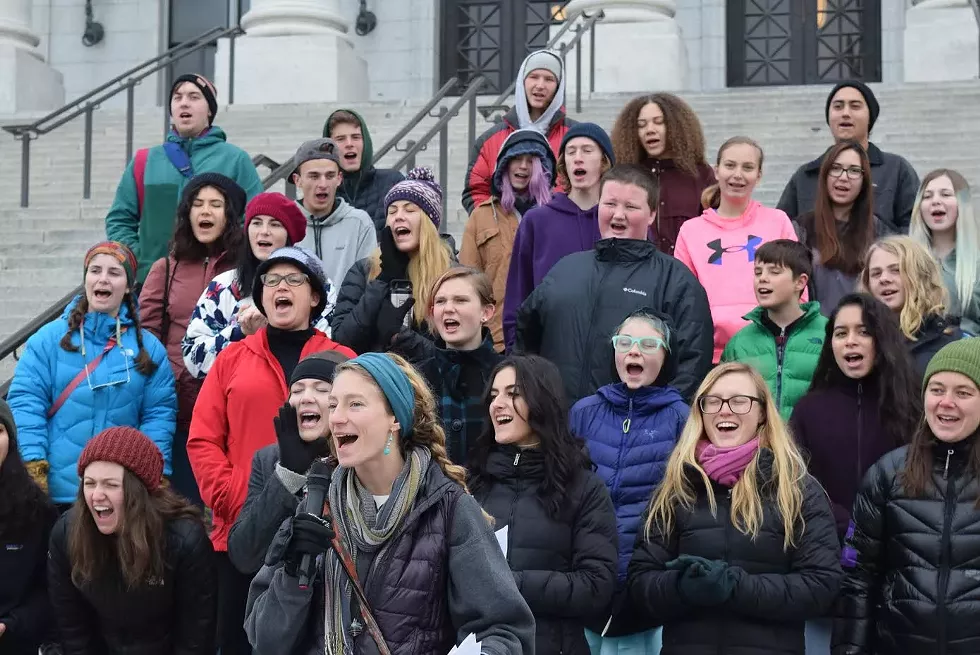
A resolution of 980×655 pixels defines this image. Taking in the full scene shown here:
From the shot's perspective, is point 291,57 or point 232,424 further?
point 291,57

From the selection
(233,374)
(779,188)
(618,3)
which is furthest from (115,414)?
(618,3)

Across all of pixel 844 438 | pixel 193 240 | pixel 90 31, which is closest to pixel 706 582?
pixel 844 438

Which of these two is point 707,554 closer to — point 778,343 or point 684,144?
point 778,343

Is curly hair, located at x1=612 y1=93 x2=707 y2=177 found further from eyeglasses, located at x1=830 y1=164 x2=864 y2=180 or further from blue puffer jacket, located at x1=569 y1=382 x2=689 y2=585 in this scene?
blue puffer jacket, located at x1=569 y1=382 x2=689 y2=585

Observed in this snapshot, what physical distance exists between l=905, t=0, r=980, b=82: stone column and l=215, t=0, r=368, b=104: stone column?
5.85 metres

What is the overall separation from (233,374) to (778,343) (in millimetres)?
2384

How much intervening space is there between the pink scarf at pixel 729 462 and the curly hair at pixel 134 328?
2.86 m

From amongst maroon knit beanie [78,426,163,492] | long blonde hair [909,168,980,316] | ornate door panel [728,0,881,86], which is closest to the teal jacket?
maroon knit beanie [78,426,163,492]

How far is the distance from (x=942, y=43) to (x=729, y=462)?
1177 centimetres

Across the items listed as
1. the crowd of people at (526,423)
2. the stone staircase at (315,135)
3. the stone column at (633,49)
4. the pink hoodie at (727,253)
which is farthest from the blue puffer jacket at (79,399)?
the stone column at (633,49)

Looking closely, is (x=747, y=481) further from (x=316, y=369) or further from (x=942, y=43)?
(x=942, y=43)

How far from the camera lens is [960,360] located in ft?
21.0

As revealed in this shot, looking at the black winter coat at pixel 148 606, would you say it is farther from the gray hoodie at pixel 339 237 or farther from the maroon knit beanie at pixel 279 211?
the gray hoodie at pixel 339 237

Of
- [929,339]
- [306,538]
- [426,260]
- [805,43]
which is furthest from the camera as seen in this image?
[805,43]
